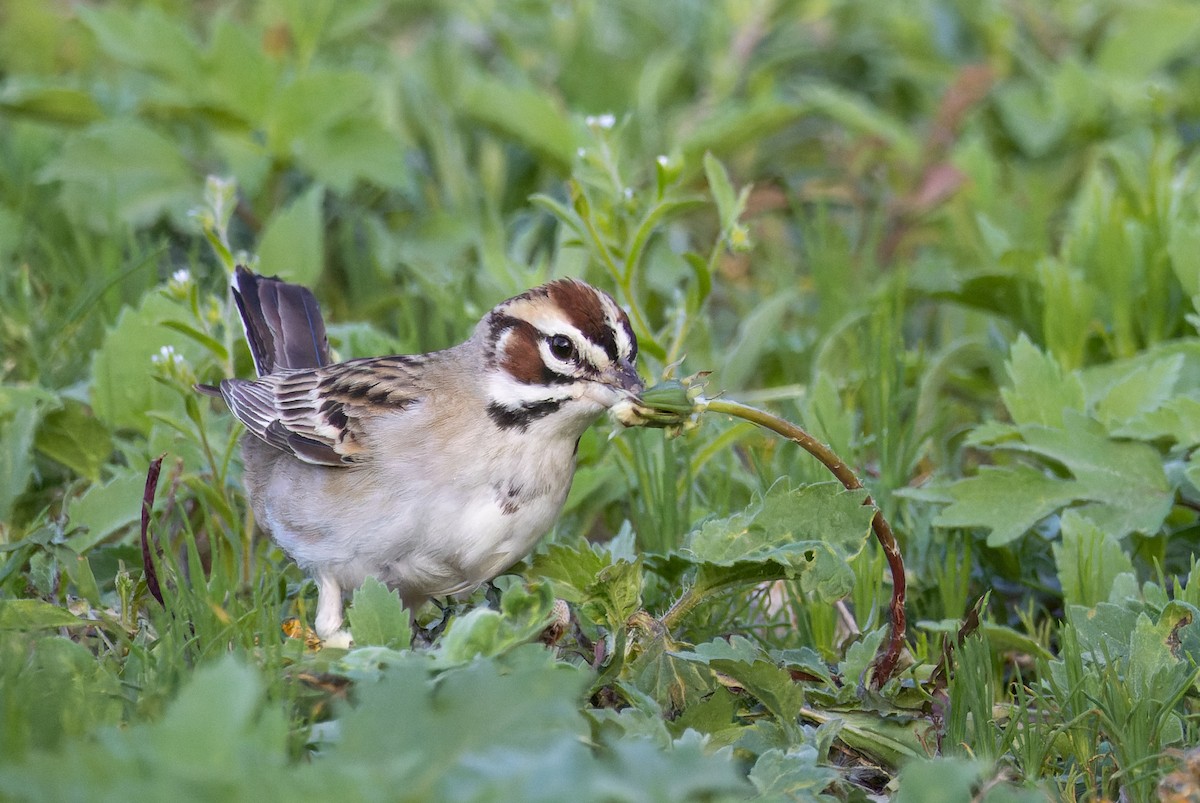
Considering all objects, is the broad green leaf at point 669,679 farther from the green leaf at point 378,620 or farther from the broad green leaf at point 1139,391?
the broad green leaf at point 1139,391

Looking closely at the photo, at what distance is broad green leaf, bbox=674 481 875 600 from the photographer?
356 cm

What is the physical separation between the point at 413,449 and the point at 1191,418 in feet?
7.81

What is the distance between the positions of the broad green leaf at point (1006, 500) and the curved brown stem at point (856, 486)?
0.66m

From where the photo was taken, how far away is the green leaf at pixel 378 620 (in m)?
3.46

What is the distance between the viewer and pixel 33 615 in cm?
374

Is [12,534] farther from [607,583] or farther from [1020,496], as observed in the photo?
[1020,496]

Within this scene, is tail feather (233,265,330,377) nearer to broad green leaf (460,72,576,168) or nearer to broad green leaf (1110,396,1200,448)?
broad green leaf (460,72,576,168)

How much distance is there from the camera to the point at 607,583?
A: 3699 mm

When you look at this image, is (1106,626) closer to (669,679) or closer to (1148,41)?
(669,679)

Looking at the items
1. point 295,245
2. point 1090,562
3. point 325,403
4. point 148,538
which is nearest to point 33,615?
point 148,538

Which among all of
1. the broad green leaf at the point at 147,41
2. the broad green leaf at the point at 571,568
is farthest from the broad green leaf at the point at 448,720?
the broad green leaf at the point at 147,41

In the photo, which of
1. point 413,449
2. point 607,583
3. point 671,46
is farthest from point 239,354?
point 671,46

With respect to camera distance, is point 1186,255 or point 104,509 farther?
point 1186,255

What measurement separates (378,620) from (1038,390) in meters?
2.49
